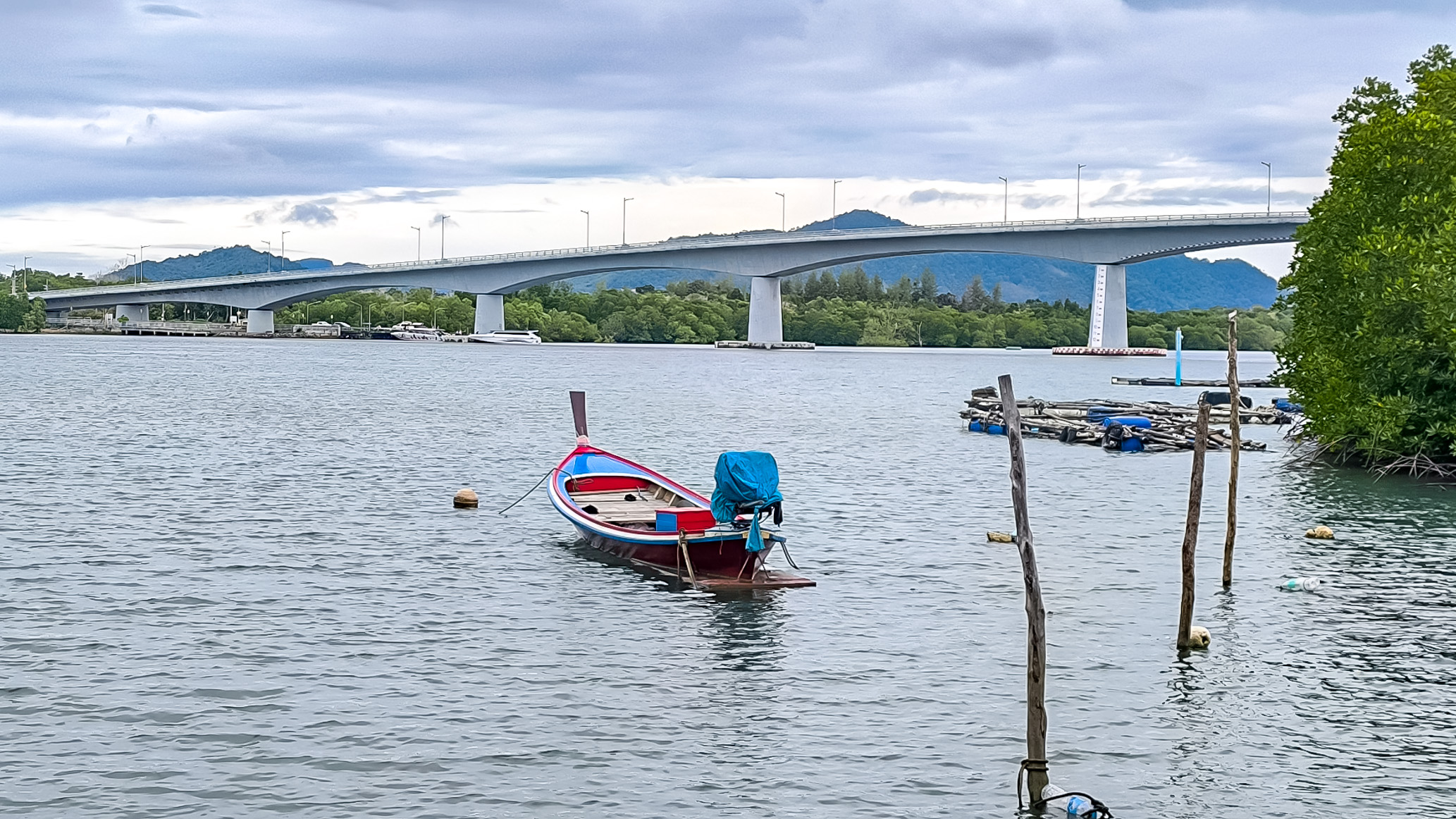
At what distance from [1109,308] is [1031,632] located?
437ft

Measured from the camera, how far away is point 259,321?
18925 cm

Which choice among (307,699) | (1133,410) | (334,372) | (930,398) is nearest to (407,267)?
(334,372)

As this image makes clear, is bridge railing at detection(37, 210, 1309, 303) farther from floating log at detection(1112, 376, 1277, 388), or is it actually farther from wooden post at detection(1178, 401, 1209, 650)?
Answer: wooden post at detection(1178, 401, 1209, 650)

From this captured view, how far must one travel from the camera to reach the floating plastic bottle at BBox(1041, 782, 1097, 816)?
1266 cm

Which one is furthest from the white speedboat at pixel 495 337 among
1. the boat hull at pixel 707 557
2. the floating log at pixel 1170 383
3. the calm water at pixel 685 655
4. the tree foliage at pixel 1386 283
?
the boat hull at pixel 707 557

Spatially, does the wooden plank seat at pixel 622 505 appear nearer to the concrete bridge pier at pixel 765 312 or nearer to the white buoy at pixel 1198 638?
the white buoy at pixel 1198 638

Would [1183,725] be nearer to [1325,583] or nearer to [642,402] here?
[1325,583]

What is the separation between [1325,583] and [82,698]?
18.3m

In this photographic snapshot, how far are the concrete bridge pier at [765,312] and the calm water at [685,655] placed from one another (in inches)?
4137

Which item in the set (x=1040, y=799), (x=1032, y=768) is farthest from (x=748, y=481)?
(x=1040, y=799)

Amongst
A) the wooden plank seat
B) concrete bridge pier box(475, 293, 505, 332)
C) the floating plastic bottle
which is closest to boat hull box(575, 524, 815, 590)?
the wooden plank seat

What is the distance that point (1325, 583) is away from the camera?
23953 millimetres

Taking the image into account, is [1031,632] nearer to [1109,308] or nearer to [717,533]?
[717,533]

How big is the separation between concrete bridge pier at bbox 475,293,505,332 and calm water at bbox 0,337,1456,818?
123 metres
